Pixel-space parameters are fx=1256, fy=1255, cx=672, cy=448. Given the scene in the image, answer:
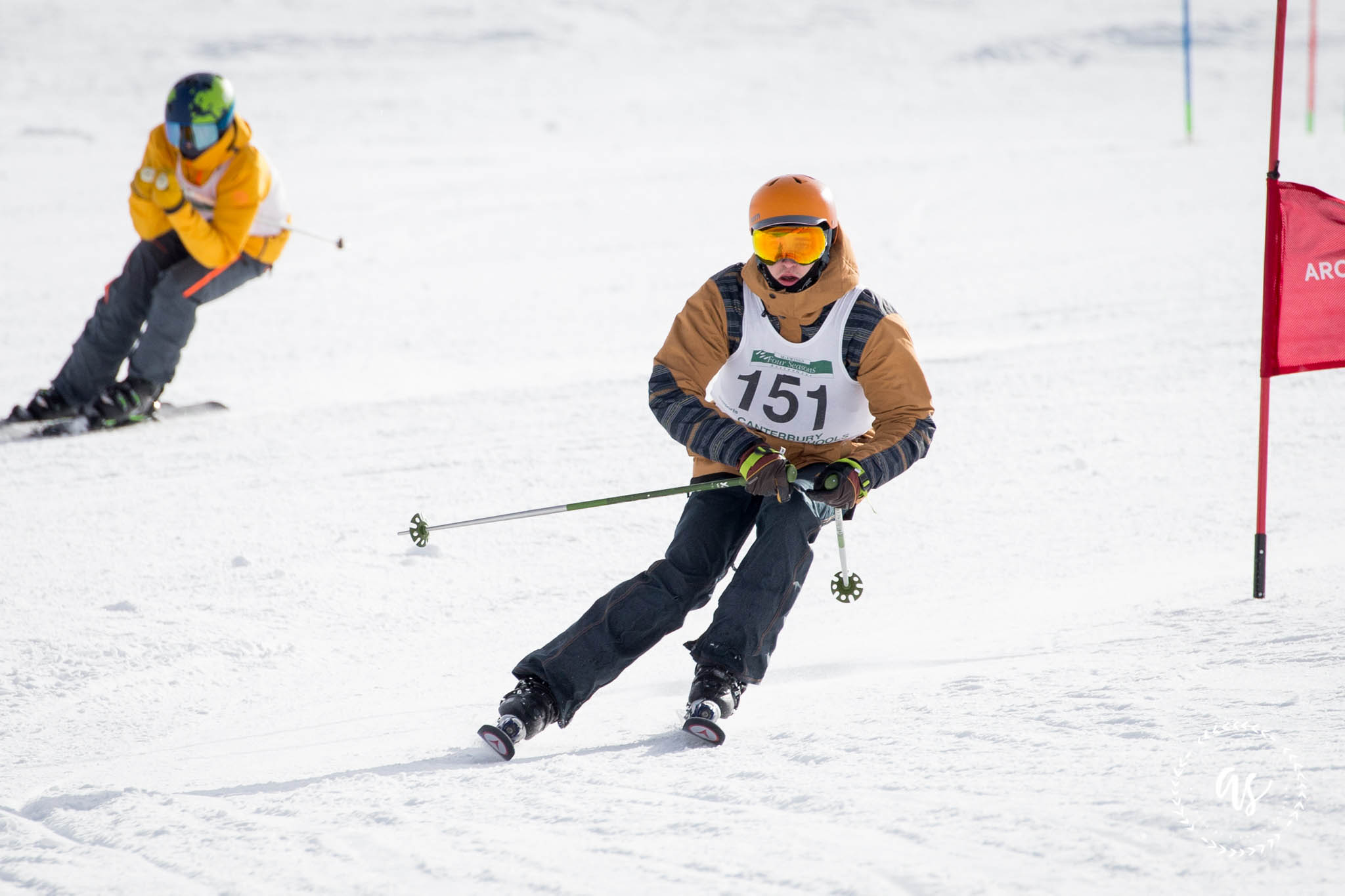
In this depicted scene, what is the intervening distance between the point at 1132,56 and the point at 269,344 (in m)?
28.0

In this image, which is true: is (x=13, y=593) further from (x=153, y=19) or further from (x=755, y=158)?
(x=153, y=19)

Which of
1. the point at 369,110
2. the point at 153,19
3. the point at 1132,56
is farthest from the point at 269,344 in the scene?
the point at 1132,56

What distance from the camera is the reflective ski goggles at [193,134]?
642 centimetres

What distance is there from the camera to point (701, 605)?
11.2 ft

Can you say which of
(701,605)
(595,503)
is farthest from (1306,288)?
(595,503)

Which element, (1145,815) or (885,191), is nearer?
(1145,815)

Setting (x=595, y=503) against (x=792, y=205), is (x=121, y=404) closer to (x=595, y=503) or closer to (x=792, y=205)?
(x=595, y=503)

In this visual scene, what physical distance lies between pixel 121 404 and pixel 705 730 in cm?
460

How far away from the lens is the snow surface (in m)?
2.54

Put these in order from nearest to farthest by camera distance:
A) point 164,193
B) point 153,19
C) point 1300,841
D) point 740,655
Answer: point 1300,841 < point 740,655 < point 164,193 < point 153,19

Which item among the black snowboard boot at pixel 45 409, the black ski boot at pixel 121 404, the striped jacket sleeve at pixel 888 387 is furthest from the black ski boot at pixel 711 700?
the black snowboard boot at pixel 45 409

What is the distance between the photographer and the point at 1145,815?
245cm

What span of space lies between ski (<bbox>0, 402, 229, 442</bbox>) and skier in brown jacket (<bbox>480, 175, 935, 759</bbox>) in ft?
13.4

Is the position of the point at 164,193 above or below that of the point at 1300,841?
above
